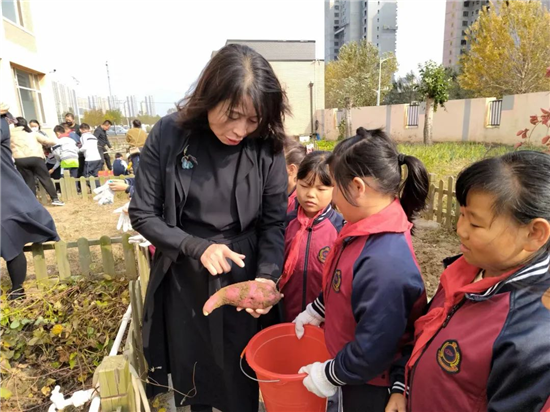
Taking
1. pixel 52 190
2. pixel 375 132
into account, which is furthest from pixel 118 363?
pixel 52 190

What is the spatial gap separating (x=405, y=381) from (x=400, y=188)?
2.22ft

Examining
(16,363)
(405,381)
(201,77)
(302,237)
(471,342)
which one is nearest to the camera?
(471,342)

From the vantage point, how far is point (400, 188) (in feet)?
4.64

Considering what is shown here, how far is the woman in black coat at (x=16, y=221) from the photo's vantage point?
9.18 ft

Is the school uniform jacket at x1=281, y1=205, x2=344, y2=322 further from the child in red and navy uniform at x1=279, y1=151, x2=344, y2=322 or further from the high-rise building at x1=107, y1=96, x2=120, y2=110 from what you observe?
the high-rise building at x1=107, y1=96, x2=120, y2=110

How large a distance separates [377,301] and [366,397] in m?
0.47

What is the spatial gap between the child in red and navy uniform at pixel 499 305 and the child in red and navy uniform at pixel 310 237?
88cm

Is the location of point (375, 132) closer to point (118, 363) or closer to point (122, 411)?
point (118, 363)

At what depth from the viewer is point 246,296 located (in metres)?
1.41

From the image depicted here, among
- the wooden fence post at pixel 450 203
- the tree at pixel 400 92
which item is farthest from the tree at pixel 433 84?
the tree at pixel 400 92

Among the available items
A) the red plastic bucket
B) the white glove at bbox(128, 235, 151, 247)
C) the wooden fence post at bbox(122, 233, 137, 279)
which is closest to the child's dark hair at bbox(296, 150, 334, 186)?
the red plastic bucket

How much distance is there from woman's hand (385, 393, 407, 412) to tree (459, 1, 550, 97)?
18.5m

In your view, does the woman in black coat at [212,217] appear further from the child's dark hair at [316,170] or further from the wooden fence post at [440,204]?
the wooden fence post at [440,204]

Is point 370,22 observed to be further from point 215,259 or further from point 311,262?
point 215,259
